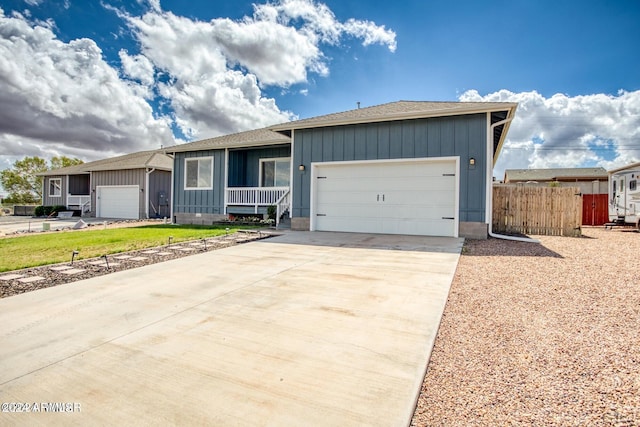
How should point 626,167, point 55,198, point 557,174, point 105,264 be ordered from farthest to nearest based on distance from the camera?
point 557,174
point 55,198
point 626,167
point 105,264

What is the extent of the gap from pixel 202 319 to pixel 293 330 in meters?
0.91

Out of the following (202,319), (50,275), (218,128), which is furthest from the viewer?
(218,128)

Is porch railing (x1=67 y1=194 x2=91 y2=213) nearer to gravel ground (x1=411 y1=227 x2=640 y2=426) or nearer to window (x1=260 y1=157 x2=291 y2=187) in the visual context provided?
window (x1=260 y1=157 x2=291 y2=187)

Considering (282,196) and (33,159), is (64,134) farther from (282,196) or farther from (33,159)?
(282,196)

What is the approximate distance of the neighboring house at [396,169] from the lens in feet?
26.8

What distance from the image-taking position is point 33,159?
3650 centimetres

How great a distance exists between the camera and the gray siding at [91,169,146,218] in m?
17.5

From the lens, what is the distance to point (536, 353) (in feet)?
7.33

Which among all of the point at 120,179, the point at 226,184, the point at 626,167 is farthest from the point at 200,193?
the point at 626,167

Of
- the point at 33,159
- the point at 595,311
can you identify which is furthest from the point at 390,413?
the point at 33,159

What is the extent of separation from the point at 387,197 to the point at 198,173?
28.5ft

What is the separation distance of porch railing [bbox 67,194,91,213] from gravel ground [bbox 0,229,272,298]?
17530 millimetres

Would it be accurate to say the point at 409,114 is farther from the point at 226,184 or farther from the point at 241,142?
the point at 226,184

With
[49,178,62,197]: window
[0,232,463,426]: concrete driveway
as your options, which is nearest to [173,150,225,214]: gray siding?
[0,232,463,426]: concrete driveway
